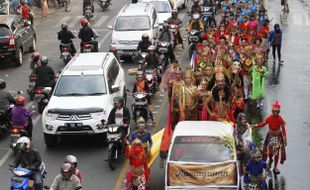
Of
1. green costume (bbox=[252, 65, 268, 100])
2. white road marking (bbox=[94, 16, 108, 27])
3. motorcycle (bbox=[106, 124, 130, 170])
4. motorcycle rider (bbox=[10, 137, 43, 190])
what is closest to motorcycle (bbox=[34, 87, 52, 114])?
motorcycle (bbox=[106, 124, 130, 170])

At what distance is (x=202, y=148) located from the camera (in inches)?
559

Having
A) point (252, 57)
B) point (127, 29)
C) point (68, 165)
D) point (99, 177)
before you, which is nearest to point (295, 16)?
point (127, 29)

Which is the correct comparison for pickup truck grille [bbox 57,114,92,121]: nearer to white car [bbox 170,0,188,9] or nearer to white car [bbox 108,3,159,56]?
white car [bbox 108,3,159,56]

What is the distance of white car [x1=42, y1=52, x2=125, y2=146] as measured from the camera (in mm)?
18375

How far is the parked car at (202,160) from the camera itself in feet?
45.1

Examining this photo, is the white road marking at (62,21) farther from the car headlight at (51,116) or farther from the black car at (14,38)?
the car headlight at (51,116)

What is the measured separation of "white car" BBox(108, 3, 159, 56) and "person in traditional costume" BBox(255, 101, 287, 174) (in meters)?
12.9

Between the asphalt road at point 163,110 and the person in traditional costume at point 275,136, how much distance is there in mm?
585

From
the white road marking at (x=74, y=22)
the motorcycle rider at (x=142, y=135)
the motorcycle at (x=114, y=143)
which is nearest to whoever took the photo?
the motorcycle rider at (x=142, y=135)

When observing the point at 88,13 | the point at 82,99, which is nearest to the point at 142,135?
the point at 82,99

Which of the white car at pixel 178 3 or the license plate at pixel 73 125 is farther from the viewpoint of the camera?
the white car at pixel 178 3

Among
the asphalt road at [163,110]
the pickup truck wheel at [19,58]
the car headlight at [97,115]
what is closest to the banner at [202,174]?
the asphalt road at [163,110]

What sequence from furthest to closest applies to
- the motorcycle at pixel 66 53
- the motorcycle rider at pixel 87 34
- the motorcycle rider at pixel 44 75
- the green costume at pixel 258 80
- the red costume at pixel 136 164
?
the motorcycle rider at pixel 87 34
the motorcycle at pixel 66 53
the motorcycle rider at pixel 44 75
the green costume at pixel 258 80
the red costume at pixel 136 164

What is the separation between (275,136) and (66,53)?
1217 cm
